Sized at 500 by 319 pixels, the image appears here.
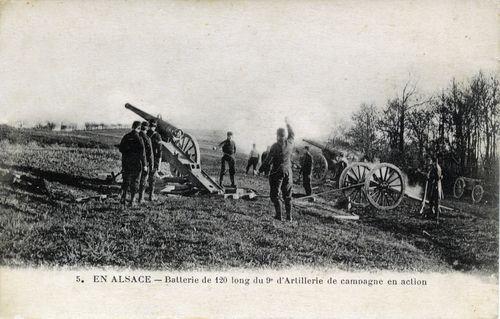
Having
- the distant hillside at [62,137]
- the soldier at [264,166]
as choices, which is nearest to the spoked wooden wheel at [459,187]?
the soldier at [264,166]

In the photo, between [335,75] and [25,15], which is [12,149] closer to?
[25,15]

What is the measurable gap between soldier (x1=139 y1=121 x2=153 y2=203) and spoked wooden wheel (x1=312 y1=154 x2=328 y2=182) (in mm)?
2975

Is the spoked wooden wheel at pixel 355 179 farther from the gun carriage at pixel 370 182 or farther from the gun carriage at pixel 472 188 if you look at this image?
the gun carriage at pixel 472 188

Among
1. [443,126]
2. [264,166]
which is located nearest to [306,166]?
[264,166]

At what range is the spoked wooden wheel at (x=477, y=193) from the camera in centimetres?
566

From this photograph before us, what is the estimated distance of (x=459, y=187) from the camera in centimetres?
603

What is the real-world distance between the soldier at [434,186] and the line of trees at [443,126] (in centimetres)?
14

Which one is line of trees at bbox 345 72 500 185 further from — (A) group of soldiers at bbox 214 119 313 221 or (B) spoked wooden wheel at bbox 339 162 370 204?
(A) group of soldiers at bbox 214 119 313 221

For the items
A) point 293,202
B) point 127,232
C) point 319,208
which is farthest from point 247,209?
point 127,232

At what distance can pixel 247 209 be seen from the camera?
5.41 m

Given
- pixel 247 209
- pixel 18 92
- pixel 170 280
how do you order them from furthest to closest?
pixel 247 209, pixel 18 92, pixel 170 280

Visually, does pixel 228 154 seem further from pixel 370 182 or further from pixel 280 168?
pixel 370 182

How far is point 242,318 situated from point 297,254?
101cm

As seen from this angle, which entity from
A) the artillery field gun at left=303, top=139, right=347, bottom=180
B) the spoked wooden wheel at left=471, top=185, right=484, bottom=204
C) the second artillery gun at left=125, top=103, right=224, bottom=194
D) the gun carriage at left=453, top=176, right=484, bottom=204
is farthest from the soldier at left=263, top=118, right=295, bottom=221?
the spoked wooden wheel at left=471, top=185, right=484, bottom=204
